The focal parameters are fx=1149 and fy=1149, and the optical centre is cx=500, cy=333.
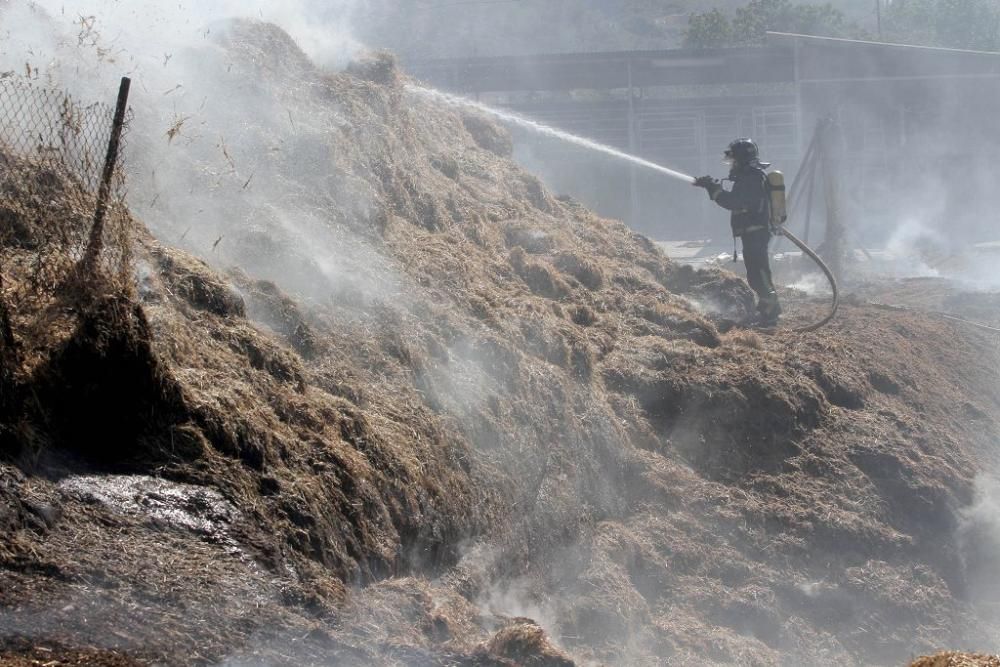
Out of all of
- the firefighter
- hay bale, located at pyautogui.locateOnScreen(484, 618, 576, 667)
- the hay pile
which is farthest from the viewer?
the firefighter

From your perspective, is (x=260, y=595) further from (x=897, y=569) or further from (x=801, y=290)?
(x=801, y=290)

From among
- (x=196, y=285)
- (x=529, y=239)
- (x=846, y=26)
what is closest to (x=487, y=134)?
(x=529, y=239)

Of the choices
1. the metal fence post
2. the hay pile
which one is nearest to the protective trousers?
the hay pile

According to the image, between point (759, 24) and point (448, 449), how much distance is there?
3617 cm

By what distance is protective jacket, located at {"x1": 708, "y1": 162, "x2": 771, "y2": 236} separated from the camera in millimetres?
12758

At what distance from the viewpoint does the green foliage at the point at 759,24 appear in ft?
128

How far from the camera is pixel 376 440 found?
6.10m

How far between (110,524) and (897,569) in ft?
19.6

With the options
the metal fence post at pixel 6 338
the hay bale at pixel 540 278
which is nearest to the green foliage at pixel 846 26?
the hay bale at pixel 540 278

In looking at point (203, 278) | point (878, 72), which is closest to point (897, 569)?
point (203, 278)

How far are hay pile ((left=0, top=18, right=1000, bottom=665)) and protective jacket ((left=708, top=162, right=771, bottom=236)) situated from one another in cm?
87

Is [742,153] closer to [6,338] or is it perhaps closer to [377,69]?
[377,69]

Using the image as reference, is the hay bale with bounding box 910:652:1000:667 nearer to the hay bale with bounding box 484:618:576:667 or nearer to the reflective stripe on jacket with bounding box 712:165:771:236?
the hay bale with bounding box 484:618:576:667

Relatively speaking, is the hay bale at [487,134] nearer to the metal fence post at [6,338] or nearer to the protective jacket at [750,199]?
Result: the protective jacket at [750,199]
